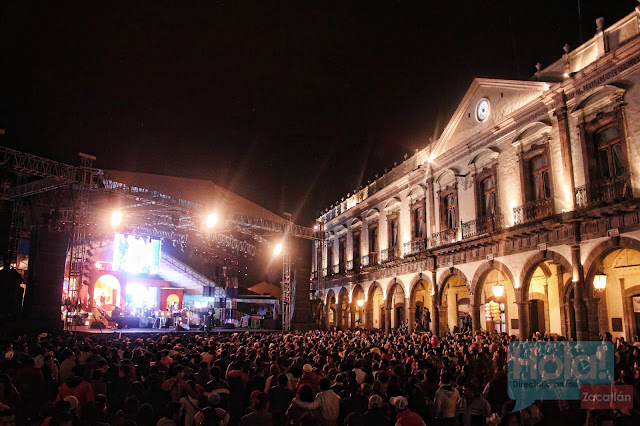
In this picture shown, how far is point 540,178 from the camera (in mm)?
19531

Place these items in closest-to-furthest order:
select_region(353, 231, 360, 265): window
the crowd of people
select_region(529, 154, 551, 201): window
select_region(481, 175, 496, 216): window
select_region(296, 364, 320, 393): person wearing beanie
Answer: the crowd of people
select_region(296, 364, 320, 393): person wearing beanie
select_region(529, 154, 551, 201): window
select_region(481, 175, 496, 216): window
select_region(353, 231, 360, 265): window

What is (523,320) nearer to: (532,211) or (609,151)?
(532,211)

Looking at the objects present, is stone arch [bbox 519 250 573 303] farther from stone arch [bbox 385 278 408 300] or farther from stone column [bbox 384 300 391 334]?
stone column [bbox 384 300 391 334]

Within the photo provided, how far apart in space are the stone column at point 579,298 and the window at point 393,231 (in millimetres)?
13976

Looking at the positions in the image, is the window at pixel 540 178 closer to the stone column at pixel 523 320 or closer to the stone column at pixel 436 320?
the stone column at pixel 523 320

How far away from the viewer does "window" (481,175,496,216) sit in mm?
21906

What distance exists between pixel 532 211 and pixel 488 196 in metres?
3.45

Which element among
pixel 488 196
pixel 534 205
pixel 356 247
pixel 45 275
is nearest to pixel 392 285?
pixel 356 247

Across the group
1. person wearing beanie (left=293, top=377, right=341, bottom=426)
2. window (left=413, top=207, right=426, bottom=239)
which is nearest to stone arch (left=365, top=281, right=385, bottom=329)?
window (left=413, top=207, right=426, bottom=239)

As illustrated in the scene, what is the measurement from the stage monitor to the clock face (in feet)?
76.6

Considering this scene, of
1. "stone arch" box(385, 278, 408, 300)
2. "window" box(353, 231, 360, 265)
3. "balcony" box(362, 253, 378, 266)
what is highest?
"window" box(353, 231, 360, 265)

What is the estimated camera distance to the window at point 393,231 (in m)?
30.5

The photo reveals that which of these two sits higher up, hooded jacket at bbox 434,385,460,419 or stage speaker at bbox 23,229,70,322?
stage speaker at bbox 23,229,70,322

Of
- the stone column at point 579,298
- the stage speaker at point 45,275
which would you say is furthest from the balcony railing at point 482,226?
the stage speaker at point 45,275
